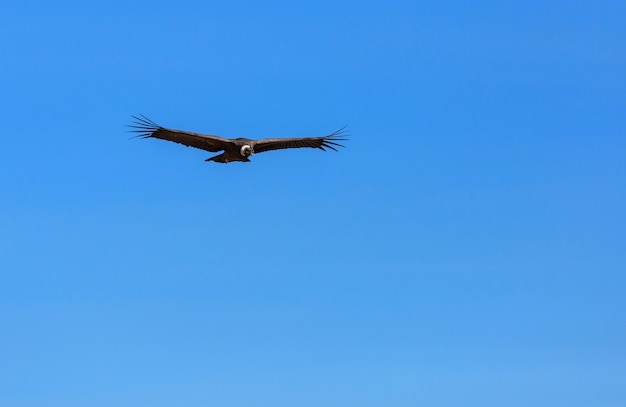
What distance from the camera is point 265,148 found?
78688 mm

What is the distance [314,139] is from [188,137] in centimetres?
689

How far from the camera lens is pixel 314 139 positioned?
78.6 metres

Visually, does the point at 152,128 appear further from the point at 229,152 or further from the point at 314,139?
the point at 314,139

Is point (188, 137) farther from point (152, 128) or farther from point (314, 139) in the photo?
point (314, 139)

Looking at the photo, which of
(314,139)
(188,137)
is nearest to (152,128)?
(188,137)

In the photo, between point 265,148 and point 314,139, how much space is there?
2.67 metres

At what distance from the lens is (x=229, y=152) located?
7612 centimetres

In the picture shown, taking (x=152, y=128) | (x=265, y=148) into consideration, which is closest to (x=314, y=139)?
(x=265, y=148)

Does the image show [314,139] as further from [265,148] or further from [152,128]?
[152,128]

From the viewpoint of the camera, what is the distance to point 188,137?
251ft

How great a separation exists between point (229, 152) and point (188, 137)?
2332 mm

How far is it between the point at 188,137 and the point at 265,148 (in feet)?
14.9
